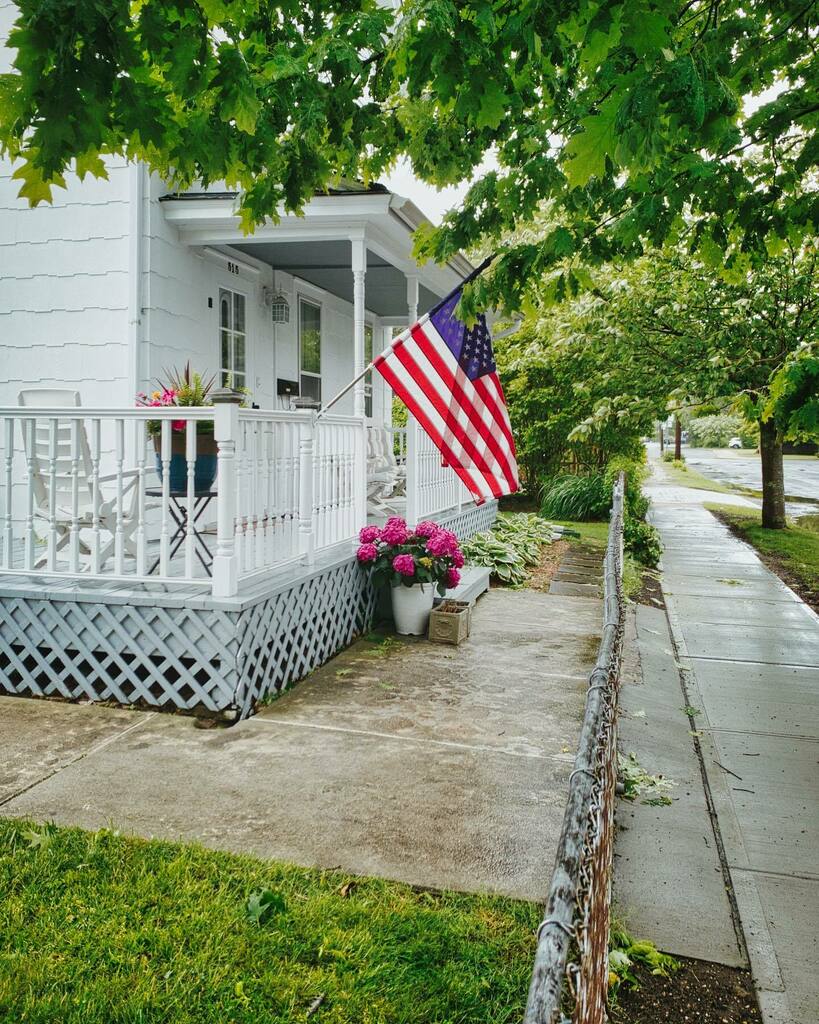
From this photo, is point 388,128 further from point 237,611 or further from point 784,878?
point 784,878

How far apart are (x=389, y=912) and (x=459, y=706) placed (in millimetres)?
2406

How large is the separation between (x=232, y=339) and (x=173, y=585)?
502cm

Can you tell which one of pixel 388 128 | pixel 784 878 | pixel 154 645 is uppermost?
pixel 388 128

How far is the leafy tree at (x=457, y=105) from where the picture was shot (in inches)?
104

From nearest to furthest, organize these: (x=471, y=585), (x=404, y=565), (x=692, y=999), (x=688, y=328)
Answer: (x=692, y=999) → (x=404, y=565) → (x=471, y=585) → (x=688, y=328)

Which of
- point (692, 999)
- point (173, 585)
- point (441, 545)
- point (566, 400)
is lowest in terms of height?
point (692, 999)

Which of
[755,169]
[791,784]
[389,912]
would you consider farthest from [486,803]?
[755,169]

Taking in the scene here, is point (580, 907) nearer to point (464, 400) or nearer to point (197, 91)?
point (197, 91)

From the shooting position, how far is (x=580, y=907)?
1779mm

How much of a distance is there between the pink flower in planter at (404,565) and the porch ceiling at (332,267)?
4.11m

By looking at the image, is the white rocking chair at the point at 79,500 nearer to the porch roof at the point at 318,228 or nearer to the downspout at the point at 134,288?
the downspout at the point at 134,288

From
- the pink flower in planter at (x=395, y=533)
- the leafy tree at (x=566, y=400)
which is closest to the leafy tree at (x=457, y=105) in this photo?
the pink flower in planter at (x=395, y=533)

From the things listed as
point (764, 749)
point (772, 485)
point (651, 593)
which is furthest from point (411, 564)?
point (772, 485)

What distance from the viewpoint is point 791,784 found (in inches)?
182
